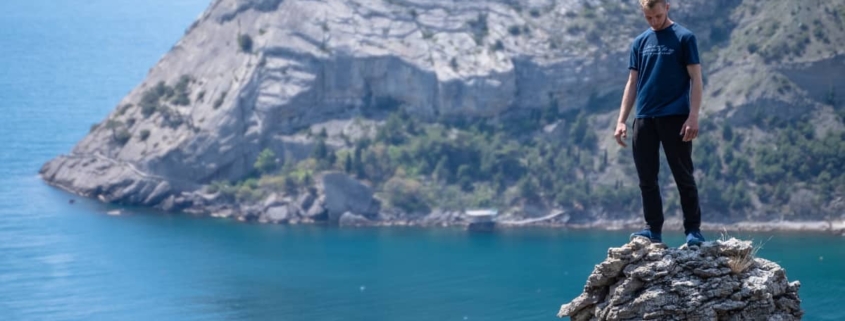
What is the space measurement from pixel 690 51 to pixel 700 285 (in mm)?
2133

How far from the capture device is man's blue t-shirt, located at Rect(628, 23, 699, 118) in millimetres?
12547

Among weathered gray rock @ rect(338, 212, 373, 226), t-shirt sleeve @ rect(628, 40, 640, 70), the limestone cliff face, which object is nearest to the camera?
t-shirt sleeve @ rect(628, 40, 640, 70)

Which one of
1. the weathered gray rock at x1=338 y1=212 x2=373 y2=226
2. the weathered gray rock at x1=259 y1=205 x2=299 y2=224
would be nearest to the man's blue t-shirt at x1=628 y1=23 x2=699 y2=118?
the weathered gray rock at x1=338 y1=212 x2=373 y2=226

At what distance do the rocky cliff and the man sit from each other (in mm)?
75882

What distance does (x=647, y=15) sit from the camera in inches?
492

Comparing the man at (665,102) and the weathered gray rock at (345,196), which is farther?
the weathered gray rock at (345,196)

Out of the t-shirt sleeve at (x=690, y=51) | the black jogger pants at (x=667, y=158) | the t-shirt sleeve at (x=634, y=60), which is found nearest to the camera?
the t-shirt sleeve at (x=690, y=51)

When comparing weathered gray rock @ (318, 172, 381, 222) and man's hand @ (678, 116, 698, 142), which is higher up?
man's hand @ (678, 116, 698, 142)

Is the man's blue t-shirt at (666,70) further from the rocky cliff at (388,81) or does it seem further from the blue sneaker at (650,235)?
the rocky cliff at (388,81)

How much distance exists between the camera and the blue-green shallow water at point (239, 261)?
60906mm

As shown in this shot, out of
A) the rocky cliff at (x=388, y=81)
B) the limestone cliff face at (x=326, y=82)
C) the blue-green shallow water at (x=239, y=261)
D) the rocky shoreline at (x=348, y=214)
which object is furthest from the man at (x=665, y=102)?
the limestone cliff face at (x=326, y=82)

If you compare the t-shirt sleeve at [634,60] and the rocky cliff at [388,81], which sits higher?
the t-shirt sleeve at [634,60]

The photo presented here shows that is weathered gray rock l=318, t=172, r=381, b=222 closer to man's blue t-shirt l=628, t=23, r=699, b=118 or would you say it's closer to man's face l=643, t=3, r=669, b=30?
man's blue t-shirt l=628, t=23, r=699, b=118

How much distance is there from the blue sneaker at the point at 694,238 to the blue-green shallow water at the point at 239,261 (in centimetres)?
4308
